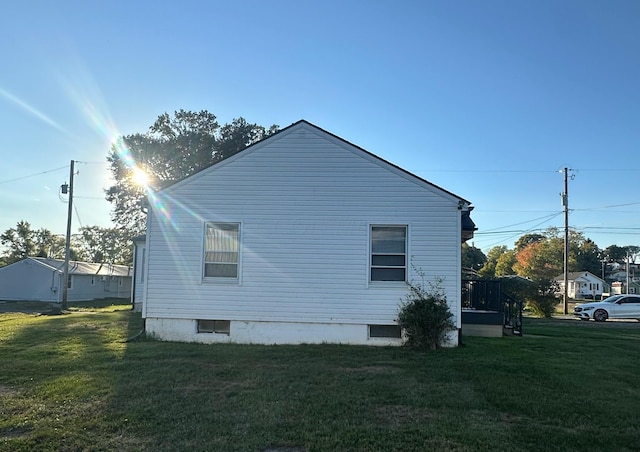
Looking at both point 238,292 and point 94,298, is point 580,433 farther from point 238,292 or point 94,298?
point 94,298

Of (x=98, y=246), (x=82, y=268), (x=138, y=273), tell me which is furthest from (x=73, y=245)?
(x=138, y=273)

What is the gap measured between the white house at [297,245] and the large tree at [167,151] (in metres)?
22.6

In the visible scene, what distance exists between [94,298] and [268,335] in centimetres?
3366

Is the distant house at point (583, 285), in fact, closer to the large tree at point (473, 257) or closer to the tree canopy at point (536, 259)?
the tree canopy at point (536, 259)

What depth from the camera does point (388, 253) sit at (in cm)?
1126

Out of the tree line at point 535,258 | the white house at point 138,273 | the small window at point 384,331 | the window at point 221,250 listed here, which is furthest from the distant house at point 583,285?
the window at point 221,250

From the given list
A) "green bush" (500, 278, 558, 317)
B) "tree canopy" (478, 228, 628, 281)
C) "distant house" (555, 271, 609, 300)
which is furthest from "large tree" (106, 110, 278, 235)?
"distant house" (555, 271, 609, 300)

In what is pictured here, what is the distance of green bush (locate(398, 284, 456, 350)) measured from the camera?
10516 mm

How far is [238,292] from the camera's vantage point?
11281 millimetres

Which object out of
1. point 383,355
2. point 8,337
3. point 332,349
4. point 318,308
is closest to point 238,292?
Result: point 318,308

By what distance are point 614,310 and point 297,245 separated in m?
21.1

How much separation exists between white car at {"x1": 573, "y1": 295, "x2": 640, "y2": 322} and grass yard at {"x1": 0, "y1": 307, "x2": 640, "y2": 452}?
648 inches

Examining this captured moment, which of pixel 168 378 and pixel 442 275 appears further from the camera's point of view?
pixel 442 275

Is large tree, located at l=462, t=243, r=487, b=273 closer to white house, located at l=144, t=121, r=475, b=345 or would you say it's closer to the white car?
the white car
